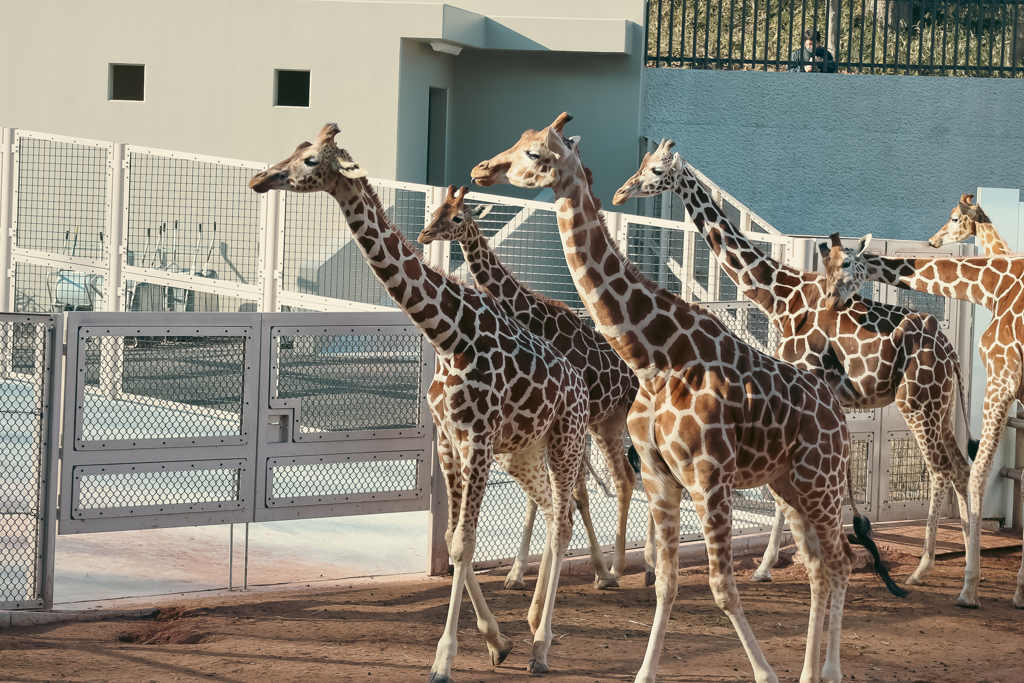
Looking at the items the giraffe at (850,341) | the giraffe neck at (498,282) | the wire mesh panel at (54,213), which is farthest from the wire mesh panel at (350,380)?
the wire mesh panel at (54,213)

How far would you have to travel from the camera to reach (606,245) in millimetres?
4723

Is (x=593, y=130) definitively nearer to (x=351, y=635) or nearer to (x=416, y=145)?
(x=416, y=145)

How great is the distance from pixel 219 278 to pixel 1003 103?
35.4ft

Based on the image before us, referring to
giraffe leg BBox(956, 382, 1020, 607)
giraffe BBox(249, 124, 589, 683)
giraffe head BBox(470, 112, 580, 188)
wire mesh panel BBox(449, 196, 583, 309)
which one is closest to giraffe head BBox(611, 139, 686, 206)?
giraffe BBox(249, 124, 589, 683)

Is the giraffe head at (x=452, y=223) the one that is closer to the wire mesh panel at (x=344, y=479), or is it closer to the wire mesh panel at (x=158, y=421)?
the wire mesh panel at (x=158, y=421)

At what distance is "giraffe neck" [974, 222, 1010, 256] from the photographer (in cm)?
763

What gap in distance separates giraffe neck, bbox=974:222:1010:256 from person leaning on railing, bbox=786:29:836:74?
301 inches

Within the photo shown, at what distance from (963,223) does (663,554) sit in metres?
4.51

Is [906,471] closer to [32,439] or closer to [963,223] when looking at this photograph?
[963,223]

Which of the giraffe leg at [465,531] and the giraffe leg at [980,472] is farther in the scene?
the giraffe leg at [980,472]

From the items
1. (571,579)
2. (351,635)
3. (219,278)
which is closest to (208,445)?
(351,635)

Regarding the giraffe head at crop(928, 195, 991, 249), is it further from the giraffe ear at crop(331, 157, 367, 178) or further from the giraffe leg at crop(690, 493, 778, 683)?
the giraffe ear at crop(331, 157, 367, 178)

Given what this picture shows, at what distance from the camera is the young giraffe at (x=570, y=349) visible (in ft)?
19.9

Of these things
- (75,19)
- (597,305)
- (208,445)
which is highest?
(75,19)
